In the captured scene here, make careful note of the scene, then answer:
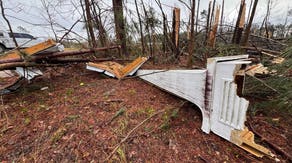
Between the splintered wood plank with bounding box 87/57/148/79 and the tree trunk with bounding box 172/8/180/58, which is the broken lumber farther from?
the tree trunk with bounding box 172/8/180/58

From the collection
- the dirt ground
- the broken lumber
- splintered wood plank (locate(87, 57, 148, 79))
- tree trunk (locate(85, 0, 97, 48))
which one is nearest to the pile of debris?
the broken lumber

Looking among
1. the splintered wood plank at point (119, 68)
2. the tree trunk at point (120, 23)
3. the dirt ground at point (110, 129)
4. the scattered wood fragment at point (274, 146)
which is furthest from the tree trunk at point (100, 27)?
the scattered wood fragment at point (274, 146)

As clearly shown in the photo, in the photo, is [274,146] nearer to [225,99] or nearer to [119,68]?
[225,99]

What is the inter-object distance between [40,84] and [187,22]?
362 centimetres

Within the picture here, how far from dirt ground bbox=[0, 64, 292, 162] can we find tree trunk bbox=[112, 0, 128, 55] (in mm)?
A: 2241

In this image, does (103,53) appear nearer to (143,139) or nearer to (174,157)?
(143,139)

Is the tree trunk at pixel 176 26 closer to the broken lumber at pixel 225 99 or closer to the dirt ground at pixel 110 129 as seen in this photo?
the dirt ground at pixel 110 129

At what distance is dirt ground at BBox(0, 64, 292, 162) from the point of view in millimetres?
1455

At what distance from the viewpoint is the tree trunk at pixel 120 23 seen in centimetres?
416

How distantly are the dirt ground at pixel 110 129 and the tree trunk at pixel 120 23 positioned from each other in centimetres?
224

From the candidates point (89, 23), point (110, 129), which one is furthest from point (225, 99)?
point (89, 23)

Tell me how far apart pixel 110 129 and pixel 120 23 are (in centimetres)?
331

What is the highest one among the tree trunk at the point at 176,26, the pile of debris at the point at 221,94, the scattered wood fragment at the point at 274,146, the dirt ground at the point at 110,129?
the tree trunk at the point at 176,26

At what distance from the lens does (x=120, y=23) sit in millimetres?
4270
